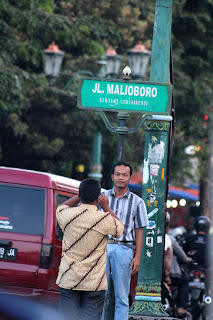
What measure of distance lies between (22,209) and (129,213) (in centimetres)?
123

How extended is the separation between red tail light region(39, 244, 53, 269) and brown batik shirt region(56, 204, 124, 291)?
155 cm

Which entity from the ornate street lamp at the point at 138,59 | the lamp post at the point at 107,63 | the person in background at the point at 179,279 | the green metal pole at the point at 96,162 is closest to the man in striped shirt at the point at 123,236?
the person in background at the point at 179,279

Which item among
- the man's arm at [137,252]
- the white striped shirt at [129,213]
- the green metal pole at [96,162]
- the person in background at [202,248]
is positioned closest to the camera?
the man's arm at [137,252]

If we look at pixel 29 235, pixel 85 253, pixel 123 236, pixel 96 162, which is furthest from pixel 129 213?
pixel 96 162

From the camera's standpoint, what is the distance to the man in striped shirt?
7781 millimetres

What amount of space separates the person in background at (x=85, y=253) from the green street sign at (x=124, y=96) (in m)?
1.85

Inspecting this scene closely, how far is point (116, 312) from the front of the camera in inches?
309

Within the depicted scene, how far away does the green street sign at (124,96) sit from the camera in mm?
8383

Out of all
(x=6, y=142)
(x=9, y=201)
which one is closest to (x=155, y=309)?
(x=9, y=201)

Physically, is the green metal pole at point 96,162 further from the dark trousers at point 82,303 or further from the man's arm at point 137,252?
the dark trousers at point 82,303

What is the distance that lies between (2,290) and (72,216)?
1857 millimetres

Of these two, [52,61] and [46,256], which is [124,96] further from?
[52,61]

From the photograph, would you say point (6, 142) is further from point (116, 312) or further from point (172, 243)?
point (116, 312)

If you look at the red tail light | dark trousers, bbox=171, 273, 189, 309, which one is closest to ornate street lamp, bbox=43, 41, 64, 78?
dark trousers, bbox=171, 273, 189, 309
